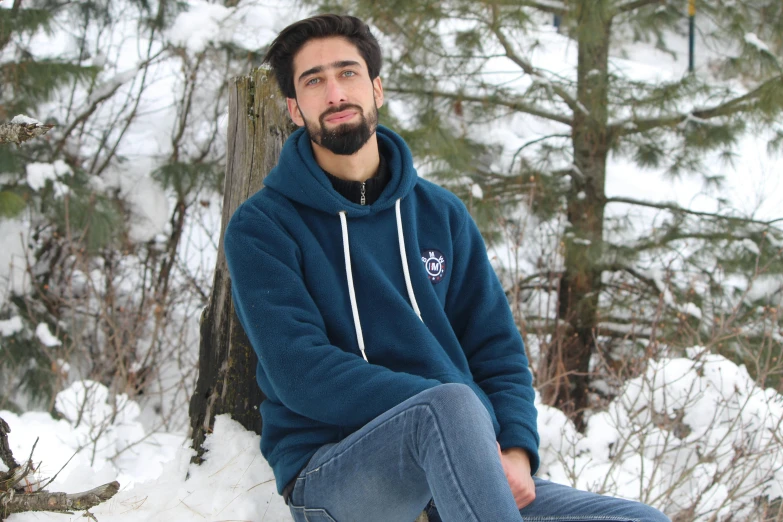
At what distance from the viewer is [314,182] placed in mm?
1969

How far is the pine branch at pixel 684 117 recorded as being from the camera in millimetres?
5312

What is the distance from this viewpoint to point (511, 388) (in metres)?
2.02

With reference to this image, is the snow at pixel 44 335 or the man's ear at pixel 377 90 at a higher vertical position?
the man's ear at pixel 377 90

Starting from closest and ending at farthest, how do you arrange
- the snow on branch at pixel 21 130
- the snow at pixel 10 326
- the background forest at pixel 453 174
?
the snow on branch at pixel 21 130, the background forest at pixel 453 174, the snow at pixel 10 326

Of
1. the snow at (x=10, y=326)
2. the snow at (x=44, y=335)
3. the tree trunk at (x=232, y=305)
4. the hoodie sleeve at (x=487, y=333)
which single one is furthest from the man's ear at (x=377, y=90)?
the snow at (x=10, y=326)

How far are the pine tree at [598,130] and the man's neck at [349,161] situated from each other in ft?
9.44

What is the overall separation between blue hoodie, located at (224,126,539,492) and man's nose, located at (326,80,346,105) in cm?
13

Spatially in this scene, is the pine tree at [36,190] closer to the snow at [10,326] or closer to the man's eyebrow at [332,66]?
the snow at [10,326]

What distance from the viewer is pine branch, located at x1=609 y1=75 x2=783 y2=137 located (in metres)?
5.31

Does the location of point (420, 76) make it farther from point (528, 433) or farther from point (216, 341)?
point (528, 433)

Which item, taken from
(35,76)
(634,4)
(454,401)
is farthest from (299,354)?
(634,4)

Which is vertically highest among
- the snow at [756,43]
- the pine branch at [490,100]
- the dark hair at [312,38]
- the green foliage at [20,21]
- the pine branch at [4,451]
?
the green foliage at [20,21]

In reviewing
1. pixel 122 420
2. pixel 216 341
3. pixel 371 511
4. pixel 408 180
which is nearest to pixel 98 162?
pixel 122 420

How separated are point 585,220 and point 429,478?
4.52 m
